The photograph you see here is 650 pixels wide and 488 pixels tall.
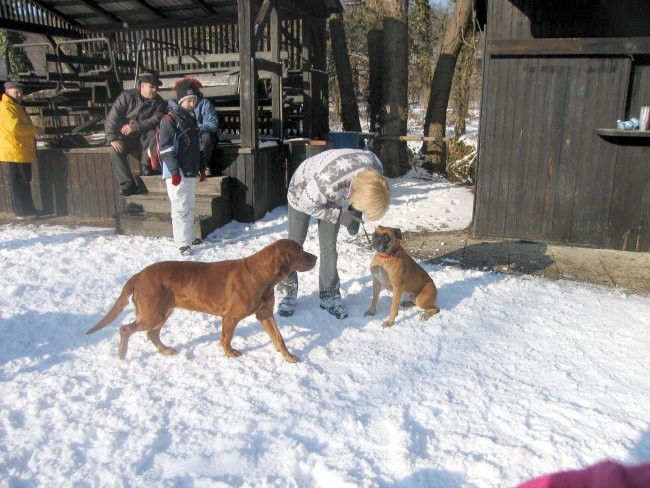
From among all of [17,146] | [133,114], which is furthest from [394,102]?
[17,146]

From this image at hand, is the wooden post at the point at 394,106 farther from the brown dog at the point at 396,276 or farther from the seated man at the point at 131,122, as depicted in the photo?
the brown dog at the point at 396,276

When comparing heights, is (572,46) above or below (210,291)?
above

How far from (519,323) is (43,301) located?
169 inches

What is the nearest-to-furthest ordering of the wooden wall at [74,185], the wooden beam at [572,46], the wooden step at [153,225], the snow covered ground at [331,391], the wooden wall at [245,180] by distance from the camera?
the snow covered ground at [331,391], the wooden beam at [572,46], the wooden step at [153,225], the wooden wall at [245,180], the wooden wall at [74,185]

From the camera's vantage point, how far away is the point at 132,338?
13.3 ft

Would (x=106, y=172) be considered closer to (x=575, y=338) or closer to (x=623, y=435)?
(x=575, y=338)

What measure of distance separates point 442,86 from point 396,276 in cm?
944

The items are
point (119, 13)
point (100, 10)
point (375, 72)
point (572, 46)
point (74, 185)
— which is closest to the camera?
point (572, 46)

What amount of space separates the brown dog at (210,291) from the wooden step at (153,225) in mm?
3254

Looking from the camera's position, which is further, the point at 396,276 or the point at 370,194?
the point at 396,276

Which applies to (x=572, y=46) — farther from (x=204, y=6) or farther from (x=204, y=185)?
(x=204, y=6)

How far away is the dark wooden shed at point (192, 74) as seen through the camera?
788 cm

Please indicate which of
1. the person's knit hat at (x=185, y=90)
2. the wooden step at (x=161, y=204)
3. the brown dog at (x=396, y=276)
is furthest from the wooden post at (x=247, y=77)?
the brown dog at (x=396, y=276)

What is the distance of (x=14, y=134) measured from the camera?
775 cm
